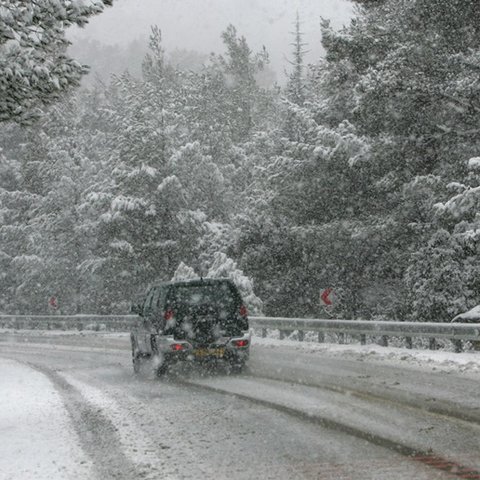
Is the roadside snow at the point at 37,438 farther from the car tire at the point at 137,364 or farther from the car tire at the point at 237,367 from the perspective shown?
the car tire at the point at 237,367

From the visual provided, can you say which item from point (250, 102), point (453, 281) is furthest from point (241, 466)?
point (250, 102)

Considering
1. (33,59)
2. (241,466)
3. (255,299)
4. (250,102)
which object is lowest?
(241,466)

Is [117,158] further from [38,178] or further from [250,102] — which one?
[250,102]

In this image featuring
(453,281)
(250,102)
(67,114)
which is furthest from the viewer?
(250,102)

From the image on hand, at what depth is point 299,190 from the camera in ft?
107

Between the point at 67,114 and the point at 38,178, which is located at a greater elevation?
the point at 67,114

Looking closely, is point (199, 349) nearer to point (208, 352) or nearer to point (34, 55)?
point (208, 352)

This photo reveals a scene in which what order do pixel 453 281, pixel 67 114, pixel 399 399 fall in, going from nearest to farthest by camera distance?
pixel 399 399 < pixel 453 281 < pixel 67 114

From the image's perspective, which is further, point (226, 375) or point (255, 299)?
point (255, 299)

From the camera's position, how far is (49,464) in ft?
24.2

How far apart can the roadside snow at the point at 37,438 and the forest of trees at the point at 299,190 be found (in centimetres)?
452

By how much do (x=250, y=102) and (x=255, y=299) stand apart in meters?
41.3

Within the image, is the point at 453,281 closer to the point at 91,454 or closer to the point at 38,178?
the point at 91,454

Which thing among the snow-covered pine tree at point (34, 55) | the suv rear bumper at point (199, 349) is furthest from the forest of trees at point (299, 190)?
the suv rear bumper at point (199, 349)
